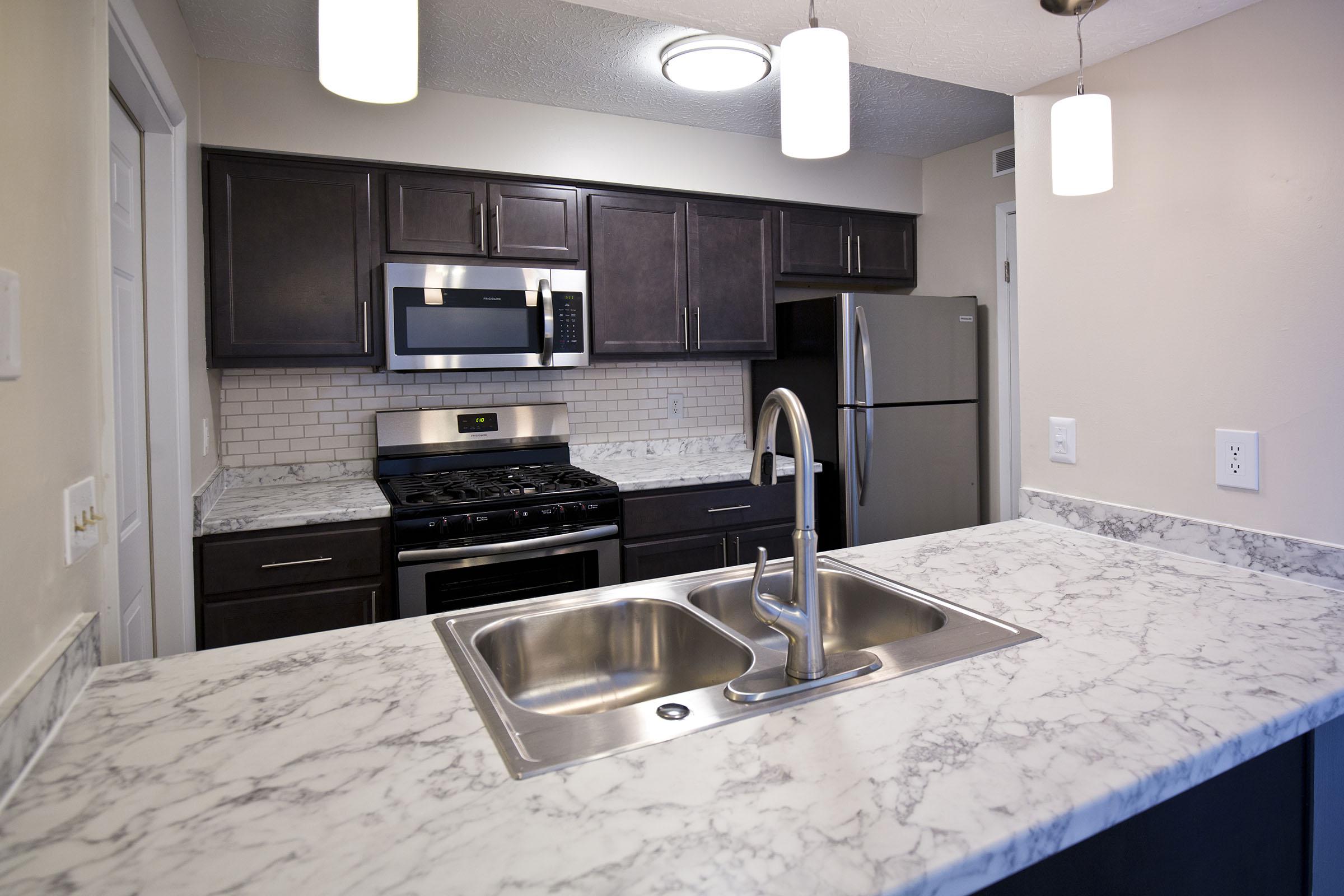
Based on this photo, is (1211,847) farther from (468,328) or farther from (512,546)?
(468,328)

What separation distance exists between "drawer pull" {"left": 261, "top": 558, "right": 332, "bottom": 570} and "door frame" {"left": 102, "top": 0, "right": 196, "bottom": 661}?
0.21 meters

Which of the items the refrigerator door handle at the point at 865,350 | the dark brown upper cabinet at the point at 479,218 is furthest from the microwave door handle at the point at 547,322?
the refrigerator door handle at the point at 865,350

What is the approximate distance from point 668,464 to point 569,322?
786mm

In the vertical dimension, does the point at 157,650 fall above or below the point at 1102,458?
below

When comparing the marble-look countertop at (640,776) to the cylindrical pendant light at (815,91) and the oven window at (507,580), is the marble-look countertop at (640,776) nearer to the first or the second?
the cylindrical pendant light at (815,91)

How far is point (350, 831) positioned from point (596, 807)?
0.22m

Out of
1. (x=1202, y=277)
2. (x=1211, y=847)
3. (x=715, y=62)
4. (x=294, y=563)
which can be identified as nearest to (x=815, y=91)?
(x=1202, y=277)

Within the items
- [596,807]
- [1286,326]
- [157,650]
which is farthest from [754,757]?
[157,650]

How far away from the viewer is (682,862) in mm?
651

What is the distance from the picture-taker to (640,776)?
2.60 ft

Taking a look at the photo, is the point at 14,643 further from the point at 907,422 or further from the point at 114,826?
the point at 907,422

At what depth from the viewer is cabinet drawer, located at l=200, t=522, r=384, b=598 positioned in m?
2.35

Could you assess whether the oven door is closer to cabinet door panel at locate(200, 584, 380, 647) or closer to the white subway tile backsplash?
cabinet door panel at locate(200, 584, 380, 647)

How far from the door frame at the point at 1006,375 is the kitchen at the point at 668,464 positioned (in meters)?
0.02
